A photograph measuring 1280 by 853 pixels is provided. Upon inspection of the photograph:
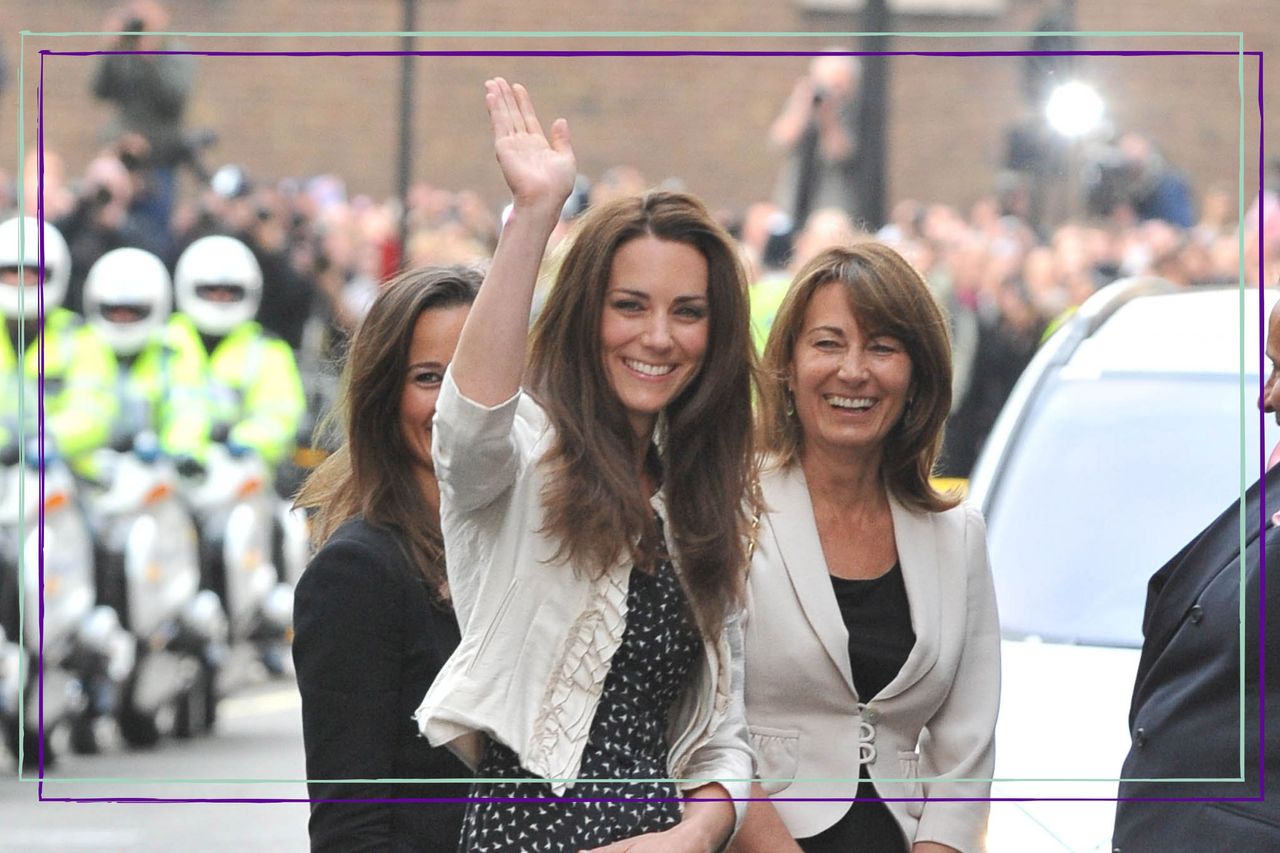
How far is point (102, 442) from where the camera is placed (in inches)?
337

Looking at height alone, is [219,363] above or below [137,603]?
above

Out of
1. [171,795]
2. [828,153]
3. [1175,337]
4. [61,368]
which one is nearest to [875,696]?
[1175,337]

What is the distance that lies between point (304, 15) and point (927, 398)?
61.2 ft

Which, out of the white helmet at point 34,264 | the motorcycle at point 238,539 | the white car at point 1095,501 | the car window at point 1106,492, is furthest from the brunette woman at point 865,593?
the white helmet at point 34,264

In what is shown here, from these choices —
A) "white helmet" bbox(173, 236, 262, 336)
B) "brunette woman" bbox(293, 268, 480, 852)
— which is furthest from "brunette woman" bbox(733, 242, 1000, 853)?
"white helmet" bbox(173, 236, 262, 336)

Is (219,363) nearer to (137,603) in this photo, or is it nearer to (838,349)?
(137,603)

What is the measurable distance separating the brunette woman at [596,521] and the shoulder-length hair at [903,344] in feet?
1.23

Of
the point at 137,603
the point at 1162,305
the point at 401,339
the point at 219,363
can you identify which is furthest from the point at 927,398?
the point at 219,363

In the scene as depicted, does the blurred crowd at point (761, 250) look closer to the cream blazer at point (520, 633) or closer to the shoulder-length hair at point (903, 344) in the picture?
the shoulder-length hair at point (903, 344)

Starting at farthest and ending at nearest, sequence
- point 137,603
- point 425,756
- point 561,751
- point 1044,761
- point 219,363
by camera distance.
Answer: point 219,363 → point 137,603 → point 1044,761 → point 425,756 → point 561,751

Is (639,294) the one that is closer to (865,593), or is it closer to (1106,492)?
(865,593)

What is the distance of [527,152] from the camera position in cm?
256

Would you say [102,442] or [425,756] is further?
[102,442]

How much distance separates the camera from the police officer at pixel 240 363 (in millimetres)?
9461
